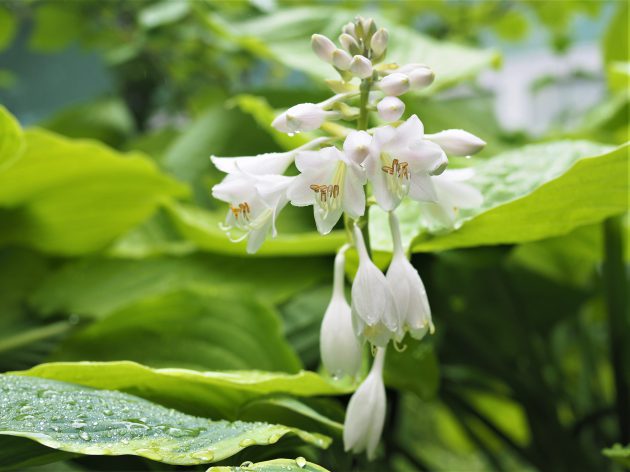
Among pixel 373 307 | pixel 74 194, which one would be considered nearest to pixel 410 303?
pixel 373 307

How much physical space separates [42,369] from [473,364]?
1.55ft

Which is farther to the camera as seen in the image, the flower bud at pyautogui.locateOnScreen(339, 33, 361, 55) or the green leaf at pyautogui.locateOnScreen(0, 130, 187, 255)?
the green leaf at pyautogui.locateOnScreen(0, 130, 187, 255)

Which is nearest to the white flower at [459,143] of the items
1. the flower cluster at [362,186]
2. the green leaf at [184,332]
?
the flower cluster at [362,186]

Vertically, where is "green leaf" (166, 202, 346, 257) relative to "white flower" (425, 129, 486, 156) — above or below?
below

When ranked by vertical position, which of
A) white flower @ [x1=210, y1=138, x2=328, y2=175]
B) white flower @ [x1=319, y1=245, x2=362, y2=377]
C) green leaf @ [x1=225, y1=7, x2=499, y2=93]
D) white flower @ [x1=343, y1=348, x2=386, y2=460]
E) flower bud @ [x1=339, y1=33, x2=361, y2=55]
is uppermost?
flower bud @ [x1=339, y1=33, x2=361, y2=55]

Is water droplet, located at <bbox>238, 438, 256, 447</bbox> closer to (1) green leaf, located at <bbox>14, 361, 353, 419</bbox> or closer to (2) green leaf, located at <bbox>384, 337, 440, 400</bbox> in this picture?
(1) green leaf, located at <bbox>14, 361, 353, 419</bbox>

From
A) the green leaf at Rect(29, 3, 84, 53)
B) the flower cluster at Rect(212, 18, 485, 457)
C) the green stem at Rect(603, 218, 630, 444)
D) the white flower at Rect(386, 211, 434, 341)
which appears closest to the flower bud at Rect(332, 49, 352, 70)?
the flower cluster at Rect(212, 18, 485, 457)

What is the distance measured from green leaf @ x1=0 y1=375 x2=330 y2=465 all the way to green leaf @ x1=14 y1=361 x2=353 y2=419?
2 cm

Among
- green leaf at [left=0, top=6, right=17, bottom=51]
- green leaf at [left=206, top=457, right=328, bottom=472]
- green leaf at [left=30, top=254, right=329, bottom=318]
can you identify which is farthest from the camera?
green leaf at [left=0, top=6, right=17, bottom=51]

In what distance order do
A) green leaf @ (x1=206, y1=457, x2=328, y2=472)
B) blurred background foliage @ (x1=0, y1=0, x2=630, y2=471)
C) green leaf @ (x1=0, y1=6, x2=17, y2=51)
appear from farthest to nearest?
green leaf @ (x1=0, y1=6, x2=17, y2=51) → blurred background foliage @ (x1=0, y1=0, x2=630, y2=471) → green leaf @ (x1=206, y1=457, x2=328, y2=472)

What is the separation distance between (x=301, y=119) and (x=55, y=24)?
836mm

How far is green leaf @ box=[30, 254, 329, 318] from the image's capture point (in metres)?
0.59

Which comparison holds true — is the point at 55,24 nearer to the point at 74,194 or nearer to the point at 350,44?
the point at 74,194

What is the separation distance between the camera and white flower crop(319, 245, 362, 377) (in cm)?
34
